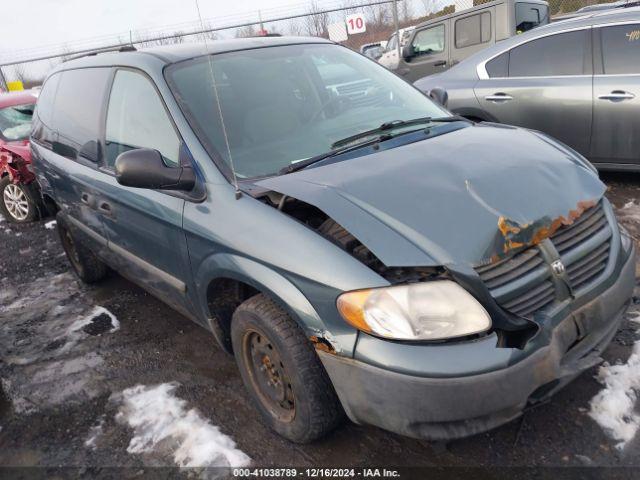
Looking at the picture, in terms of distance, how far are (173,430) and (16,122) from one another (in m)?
5.76

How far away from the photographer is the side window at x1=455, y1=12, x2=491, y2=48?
25.8ft

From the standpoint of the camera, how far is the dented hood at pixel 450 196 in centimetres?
187

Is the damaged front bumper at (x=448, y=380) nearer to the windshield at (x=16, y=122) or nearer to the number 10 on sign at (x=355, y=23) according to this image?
the windshield at (x=16, y=122)

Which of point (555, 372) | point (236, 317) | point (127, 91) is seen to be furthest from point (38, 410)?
point (555, 372)

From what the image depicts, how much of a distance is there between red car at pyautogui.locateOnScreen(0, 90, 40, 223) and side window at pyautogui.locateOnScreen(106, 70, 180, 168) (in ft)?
12.3

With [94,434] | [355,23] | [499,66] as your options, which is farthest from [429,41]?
[94,434]

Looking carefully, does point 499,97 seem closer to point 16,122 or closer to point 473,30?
point 473,30

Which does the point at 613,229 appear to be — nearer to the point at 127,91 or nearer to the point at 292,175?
the point at 292,175

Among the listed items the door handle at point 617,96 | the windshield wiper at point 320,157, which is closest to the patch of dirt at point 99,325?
the windshield wiper at point 320,157

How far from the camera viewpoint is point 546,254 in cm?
197

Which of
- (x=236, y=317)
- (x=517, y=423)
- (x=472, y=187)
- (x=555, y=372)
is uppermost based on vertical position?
(x=472, y=187)

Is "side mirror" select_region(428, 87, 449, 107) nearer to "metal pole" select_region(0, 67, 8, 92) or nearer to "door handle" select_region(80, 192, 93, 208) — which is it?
"door handle" select_region(80, 192, 93, 208)

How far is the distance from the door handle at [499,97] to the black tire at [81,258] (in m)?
4.06

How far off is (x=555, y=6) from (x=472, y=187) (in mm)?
19186
